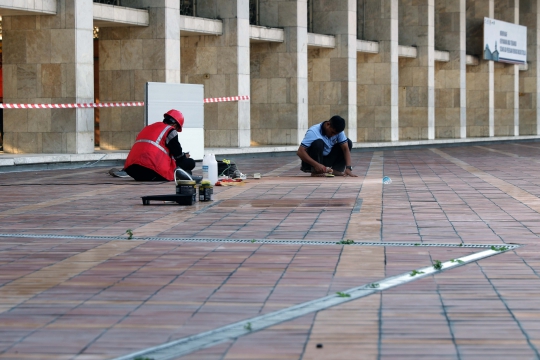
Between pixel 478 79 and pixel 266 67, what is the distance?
1898 cm

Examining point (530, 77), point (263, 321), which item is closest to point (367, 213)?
point (263, 321)

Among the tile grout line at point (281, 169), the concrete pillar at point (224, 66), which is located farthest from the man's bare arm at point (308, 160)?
the concrete pillar at point (224, 66)

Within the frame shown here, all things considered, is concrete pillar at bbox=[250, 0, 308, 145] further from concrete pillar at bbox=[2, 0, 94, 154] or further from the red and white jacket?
the red and white jacket

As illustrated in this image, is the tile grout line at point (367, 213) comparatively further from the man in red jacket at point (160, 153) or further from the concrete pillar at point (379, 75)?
the concrete pillar at point (379, 75)

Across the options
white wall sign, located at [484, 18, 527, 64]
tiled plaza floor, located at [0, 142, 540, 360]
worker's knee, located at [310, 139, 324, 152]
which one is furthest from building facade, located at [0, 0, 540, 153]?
tiled plaza floor, located at [0, 142, 540, 360]

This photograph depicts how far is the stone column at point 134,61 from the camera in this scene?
27.1 meters

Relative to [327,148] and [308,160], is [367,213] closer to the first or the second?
[308,160]

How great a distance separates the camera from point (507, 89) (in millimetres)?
52906

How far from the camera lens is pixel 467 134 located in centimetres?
5109

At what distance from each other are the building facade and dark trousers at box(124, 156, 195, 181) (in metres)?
8.18

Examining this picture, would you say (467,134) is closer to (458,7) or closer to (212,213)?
(458,7)

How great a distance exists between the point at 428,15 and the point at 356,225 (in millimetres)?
34592

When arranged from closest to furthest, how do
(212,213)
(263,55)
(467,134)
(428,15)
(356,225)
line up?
(356,225)
(212,213)
(263,55)
(428,15)
(467,134)

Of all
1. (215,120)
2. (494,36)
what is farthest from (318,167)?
(494,36)
